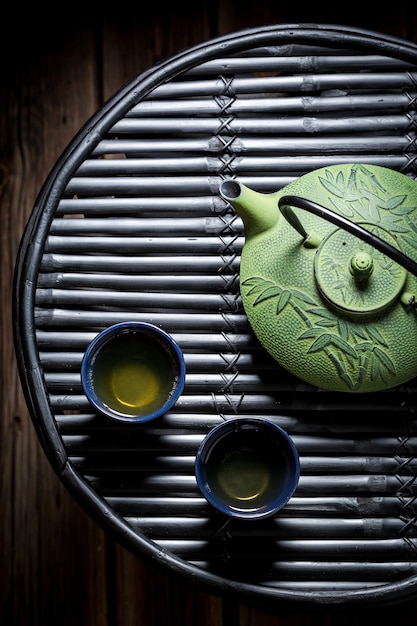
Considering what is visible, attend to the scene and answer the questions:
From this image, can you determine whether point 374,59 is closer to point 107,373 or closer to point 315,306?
point 315,306

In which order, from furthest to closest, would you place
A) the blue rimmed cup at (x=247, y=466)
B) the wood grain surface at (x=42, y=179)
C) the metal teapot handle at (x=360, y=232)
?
the wood grain surface at (x=42, y=179)
the blue rimmed cup at (x=247, y=466)
the metal teapot handle at (x=360, y=232)

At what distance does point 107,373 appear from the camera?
0.73 meters

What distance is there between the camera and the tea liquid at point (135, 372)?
0.72 meters

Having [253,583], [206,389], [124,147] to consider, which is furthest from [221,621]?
[124,147]

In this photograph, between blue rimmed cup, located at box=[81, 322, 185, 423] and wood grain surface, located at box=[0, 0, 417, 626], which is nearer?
blue rimmed cup, located at box=[81, 322, 185, 423]

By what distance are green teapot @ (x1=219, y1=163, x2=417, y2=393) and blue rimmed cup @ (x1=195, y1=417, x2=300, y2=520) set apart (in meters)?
0.08

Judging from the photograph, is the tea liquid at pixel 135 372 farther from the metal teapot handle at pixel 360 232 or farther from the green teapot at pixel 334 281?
the metal teapot handle at pixel 360 232

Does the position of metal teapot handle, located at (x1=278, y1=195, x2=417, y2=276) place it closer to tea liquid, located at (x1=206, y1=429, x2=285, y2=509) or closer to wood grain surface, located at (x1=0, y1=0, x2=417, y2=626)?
tea liquid, located at (x1=206, y1=429, x2=285, y2=509)

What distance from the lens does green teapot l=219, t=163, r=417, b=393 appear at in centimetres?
64

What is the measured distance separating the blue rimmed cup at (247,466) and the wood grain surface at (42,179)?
1.56 feet

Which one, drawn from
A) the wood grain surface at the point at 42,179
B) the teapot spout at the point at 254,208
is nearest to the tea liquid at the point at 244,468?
the teapot spout at the point at 254,208

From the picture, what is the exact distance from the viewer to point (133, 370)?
736mm

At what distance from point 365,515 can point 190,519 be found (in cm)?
20

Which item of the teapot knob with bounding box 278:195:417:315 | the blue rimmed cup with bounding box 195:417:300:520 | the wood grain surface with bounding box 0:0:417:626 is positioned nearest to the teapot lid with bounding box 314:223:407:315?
the teapot knob with bounding box 278:195:417:315
